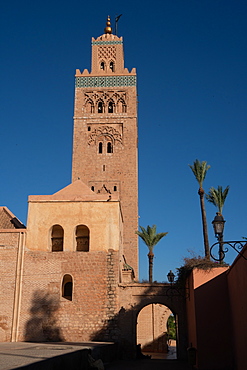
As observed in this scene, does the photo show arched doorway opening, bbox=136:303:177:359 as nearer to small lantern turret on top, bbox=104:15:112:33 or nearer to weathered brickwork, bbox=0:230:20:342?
weathered brickwork, bbox=0:230:20:342

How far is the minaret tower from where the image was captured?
2506 centimetres

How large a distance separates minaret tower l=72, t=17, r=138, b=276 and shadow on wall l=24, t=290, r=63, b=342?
8301 mm

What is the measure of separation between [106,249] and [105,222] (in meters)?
1.11

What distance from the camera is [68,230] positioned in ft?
55.7

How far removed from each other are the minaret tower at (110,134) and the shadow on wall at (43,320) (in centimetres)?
830

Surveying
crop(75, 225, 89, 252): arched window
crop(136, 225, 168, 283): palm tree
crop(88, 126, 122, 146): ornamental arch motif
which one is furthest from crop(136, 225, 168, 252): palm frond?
crop(75, 225, 89, 252): arched window

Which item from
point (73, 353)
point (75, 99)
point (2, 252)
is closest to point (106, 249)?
point (2, 252)

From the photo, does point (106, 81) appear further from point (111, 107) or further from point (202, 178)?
point (202, 178)

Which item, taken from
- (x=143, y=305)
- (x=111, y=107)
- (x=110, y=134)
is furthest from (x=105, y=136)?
(x=143, y=305)

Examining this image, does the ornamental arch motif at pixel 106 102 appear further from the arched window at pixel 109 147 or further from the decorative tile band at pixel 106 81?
the arched window at pixel 109 147

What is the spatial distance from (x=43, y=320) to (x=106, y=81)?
58.0 ft

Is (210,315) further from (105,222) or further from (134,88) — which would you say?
(134,88)

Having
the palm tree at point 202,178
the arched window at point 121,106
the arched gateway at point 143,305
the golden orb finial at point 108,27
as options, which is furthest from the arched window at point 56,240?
the golden orb finial at point 108,27

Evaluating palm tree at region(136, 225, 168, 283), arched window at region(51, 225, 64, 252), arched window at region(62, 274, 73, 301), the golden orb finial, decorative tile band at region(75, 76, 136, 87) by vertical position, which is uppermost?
the golden orb finial
